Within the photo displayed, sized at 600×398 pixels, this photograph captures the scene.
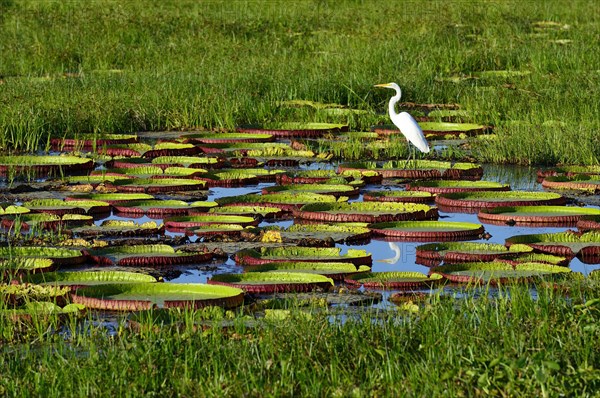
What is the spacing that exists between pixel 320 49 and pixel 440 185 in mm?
8374

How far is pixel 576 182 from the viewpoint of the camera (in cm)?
848

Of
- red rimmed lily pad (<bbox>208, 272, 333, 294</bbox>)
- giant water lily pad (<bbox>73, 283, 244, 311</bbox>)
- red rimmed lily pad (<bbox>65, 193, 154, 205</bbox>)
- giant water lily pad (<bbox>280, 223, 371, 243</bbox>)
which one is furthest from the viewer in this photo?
red rimmed lily pad (<bbox>65, 193, 154, 205</bbox>)

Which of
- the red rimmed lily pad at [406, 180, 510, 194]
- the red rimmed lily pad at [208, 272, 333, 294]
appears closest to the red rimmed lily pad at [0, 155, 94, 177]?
the red rimmed lily pad at [406, 180, 510, 194]

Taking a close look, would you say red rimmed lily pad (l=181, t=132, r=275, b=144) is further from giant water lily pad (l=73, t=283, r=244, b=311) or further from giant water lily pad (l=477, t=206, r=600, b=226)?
giant water lily pad (l=73, t=283, r=244, b=311)

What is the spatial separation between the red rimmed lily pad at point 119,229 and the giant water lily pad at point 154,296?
1.44 m

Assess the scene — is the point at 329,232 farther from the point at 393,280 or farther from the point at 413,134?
the point at 413,134

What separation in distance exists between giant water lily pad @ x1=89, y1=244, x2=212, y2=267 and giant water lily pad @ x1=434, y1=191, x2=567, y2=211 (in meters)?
2.20

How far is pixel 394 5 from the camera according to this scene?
2114cm

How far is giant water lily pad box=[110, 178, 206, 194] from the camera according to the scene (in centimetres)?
845

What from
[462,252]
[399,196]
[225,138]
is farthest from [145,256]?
[225,138]

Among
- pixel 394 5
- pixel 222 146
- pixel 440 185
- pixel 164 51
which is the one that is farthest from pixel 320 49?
pixel 440 185

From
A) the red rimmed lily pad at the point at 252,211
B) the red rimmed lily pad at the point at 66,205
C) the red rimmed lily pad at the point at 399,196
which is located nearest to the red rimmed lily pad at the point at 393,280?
the red rimmed lily pad at the point at 252,211

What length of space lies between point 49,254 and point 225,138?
475 centimetres

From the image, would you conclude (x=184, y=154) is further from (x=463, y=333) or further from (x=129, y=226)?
(x=463, y=333)
